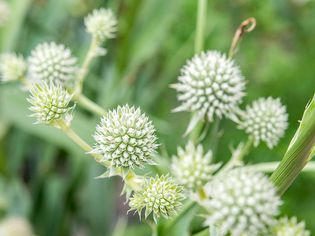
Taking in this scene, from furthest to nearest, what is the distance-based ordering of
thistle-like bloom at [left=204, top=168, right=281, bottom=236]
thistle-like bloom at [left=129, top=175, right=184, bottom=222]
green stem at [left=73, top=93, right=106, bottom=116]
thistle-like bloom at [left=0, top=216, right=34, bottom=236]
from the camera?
1. thistle-like bloom at [left=0, top=216, right=34, bottom=236]
2. green stem at [left=73, top=93, right=106, bottom=116]
3. thistle-like bloom at [left=129, top=175, right=184, bottom=222]
4. thistle-like bloom at [left=204, top=168, right=281, bottom=236]

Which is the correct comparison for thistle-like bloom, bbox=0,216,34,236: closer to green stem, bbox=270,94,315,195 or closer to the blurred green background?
the blurred green background

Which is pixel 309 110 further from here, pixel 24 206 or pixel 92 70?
pixel 92 70

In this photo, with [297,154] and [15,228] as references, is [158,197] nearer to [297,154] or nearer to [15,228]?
[297,154]

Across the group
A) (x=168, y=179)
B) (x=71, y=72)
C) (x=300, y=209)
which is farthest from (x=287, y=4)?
(x=168, y=179)

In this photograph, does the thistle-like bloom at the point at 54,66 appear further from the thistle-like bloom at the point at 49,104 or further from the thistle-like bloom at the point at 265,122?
the thistle-like bloom at the point at 265,122

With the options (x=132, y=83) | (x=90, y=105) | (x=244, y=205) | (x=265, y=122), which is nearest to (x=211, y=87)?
(x=265, y=122)

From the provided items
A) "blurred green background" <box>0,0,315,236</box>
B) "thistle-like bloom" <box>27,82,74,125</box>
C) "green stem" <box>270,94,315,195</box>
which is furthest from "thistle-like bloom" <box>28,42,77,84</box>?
"blurred green background" <box>0,0,315,236</box>
